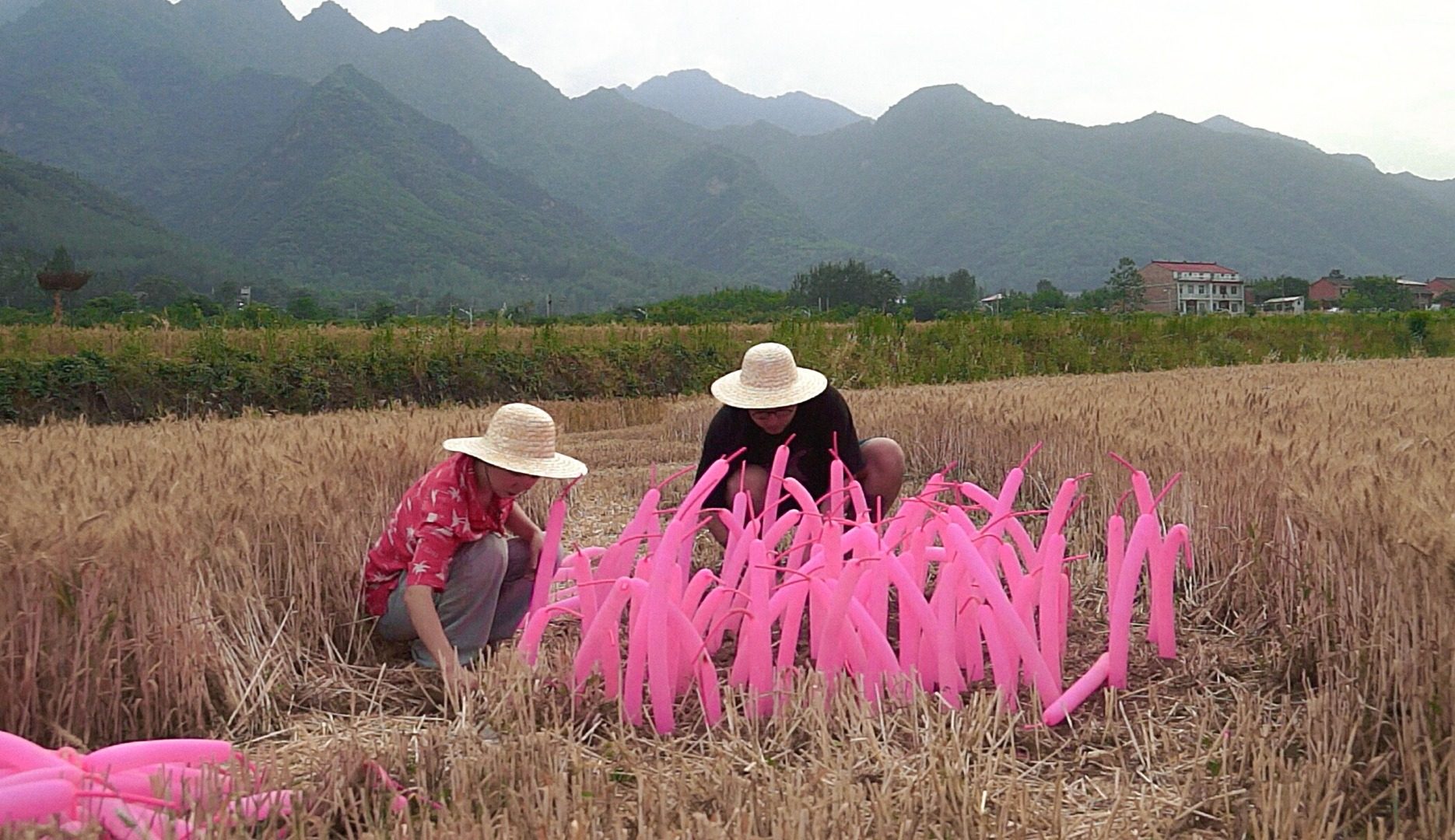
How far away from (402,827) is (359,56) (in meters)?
188

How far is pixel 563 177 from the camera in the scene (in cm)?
14700

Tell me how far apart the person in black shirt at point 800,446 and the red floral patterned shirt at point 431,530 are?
0.94m

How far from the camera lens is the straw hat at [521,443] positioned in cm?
264

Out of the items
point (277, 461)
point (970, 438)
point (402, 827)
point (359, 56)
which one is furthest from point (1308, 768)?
point (359, 56)

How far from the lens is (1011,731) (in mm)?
1888

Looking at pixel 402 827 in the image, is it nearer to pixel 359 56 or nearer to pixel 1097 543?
pixel 1097 543

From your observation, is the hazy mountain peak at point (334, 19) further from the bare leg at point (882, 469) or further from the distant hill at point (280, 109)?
the bare leg at point (882, 469)

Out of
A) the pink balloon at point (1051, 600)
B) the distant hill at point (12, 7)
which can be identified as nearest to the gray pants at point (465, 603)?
the pink balloon at point (1051, 600)

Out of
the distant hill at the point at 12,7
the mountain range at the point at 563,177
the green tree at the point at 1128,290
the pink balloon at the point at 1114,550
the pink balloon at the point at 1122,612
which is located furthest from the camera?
the distant hill at the point at 12,7

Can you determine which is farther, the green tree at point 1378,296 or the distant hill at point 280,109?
the distant hill at point 280,109

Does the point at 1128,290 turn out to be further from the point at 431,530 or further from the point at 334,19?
the point at 334,19

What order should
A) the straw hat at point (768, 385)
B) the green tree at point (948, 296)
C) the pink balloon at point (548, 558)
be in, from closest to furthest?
the pink balloon at point (548, 558), the straw hat at point (768, 385), the green tree at point (948, 296)

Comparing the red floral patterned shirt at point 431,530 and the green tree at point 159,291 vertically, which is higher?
the green tree at point 159,291

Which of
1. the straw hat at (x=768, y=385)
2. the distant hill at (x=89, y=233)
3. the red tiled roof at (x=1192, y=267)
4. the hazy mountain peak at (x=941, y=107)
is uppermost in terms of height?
the hazy mountain peak at (x=941, y=107)
